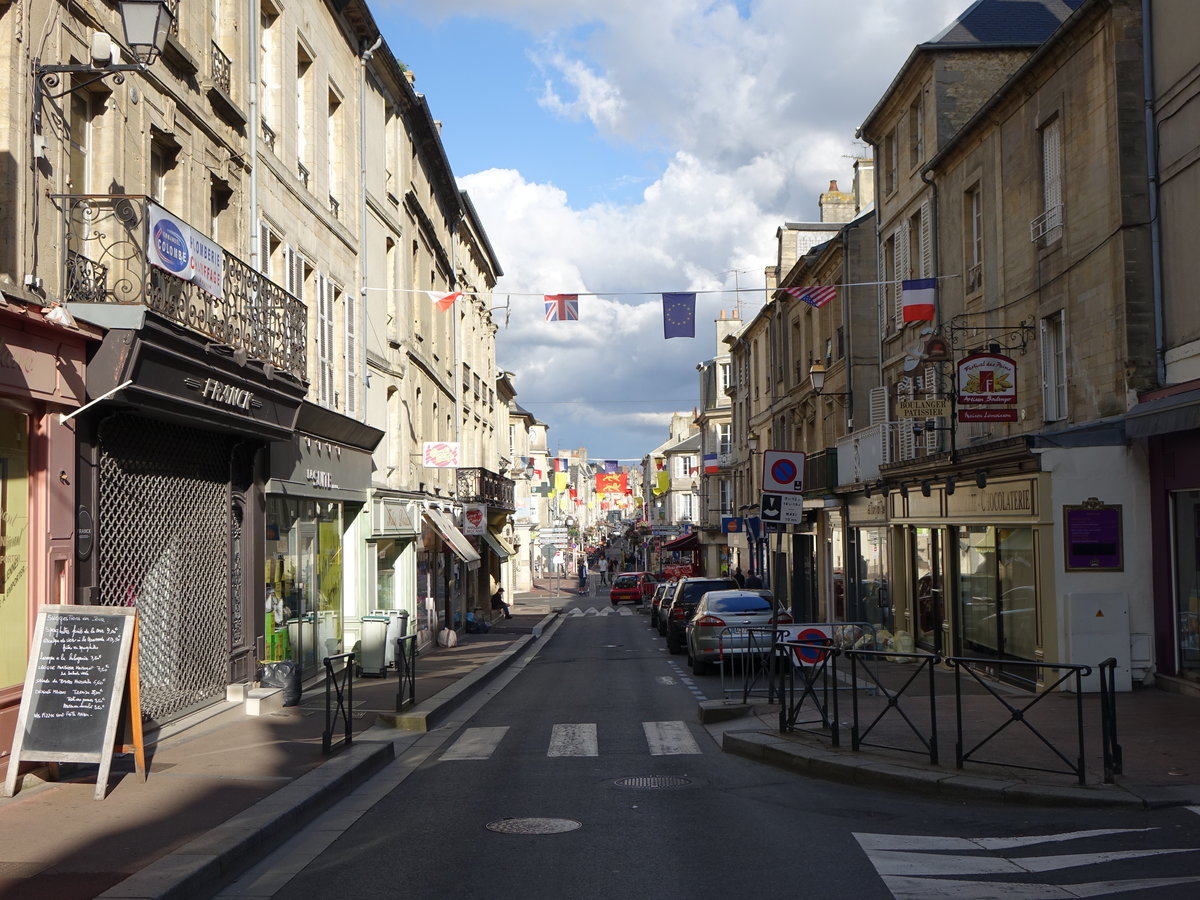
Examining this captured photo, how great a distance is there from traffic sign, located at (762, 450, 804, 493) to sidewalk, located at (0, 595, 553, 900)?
4.96m

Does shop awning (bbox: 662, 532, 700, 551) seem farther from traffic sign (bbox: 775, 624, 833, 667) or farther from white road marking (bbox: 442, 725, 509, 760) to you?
Answer: white road marking (bbox: 442, 725, 509, 760)

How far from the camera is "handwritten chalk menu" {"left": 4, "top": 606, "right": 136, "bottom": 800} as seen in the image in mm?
8773

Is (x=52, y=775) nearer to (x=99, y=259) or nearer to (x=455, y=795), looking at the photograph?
(x=455, y=795)

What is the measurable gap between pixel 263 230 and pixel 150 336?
241 inches

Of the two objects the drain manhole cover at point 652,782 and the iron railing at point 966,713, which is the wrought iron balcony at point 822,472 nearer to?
the iron railing at point 966,713

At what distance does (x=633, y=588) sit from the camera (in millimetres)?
55750

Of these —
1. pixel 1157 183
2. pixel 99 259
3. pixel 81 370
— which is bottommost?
pixel 81 370

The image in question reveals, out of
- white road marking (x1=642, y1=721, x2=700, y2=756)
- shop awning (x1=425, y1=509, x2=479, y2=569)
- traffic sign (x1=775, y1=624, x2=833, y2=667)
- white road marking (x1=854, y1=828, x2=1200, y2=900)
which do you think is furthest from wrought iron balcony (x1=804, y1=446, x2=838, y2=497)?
white road marking (x1=854, y1=828, x2=1200, y2=900)

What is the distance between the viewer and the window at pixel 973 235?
20.1 meters

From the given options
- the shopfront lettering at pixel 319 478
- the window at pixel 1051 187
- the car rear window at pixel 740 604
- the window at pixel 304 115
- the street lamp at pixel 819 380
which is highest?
the window at pixel 304 115

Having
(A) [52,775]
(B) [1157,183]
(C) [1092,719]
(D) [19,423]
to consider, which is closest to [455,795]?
(A) [52,775]

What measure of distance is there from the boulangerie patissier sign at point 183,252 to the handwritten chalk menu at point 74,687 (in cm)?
350

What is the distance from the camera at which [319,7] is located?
19922mm

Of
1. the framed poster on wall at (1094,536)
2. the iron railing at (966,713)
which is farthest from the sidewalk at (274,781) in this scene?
the framed poster on wall at (1094,536)
